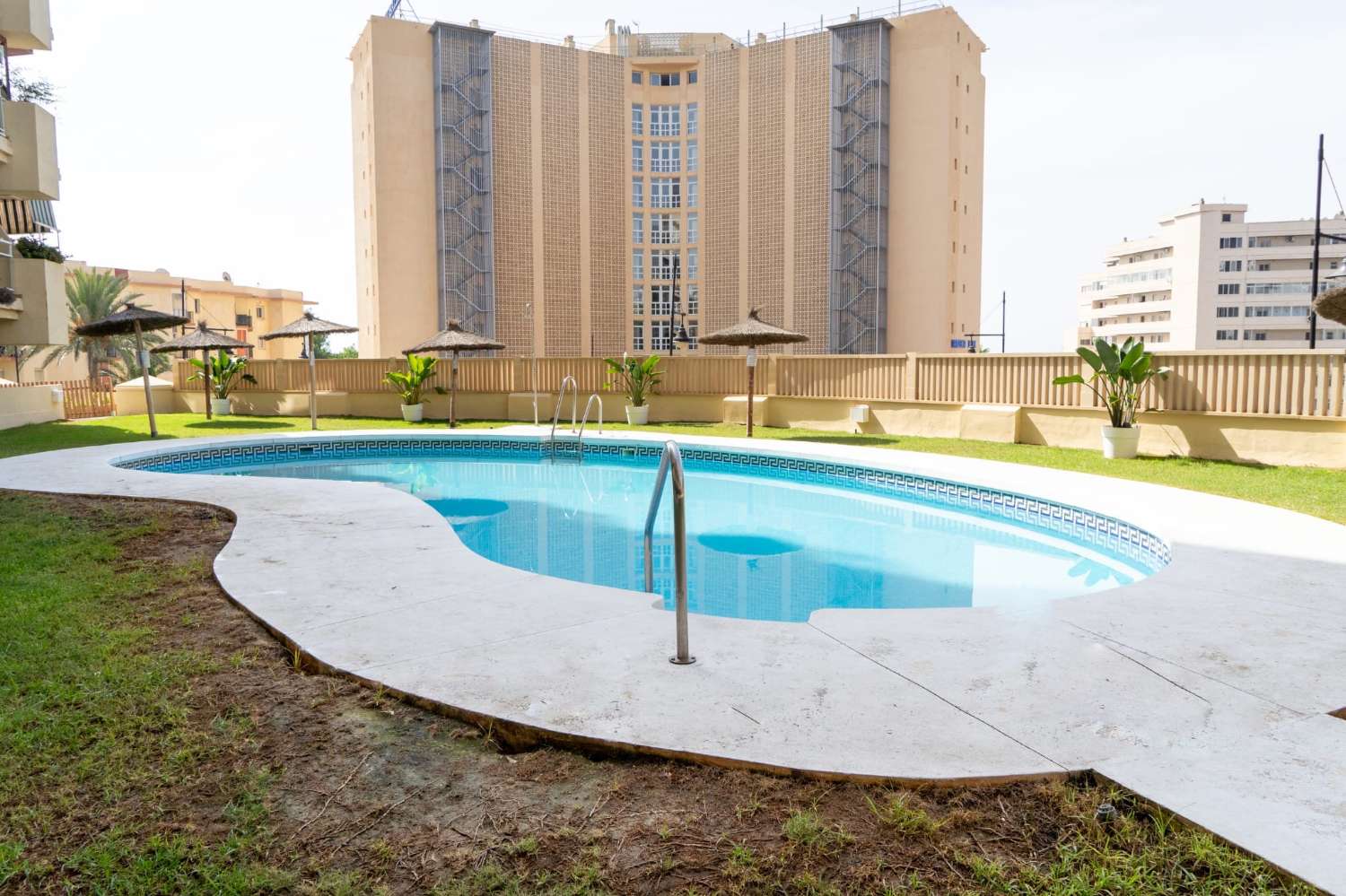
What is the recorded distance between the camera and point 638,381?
58.1 ft

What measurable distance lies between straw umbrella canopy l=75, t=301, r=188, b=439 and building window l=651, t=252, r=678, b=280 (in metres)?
18.0

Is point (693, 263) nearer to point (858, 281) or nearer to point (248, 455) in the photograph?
point (858, 281)

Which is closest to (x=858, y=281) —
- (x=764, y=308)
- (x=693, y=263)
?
(x=764, y=308)

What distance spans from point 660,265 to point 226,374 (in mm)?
15901

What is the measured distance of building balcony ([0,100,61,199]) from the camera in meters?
16.4

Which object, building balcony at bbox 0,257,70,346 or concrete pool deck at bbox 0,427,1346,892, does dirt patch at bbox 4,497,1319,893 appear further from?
building balcony at bbox 0,257,70,346

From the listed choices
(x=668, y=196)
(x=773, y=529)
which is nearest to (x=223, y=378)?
(x=668, y=196)

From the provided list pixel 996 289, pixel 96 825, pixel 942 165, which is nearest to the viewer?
pixel 96 825

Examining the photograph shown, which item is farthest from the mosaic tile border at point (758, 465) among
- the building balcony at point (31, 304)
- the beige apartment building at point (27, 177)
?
the building balcony at point (31, 304)

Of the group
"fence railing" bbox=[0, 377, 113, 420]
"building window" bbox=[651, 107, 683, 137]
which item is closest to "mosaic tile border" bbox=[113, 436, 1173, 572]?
"fence railing" bbox=[0, 377, 113, 420]

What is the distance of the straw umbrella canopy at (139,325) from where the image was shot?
1486 centimetres

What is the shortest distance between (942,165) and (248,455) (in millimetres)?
24165

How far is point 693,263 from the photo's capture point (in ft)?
101

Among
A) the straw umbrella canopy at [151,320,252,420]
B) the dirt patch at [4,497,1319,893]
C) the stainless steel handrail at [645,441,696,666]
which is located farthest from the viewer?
the straw umbrella canopy at [151,320,252,420]
